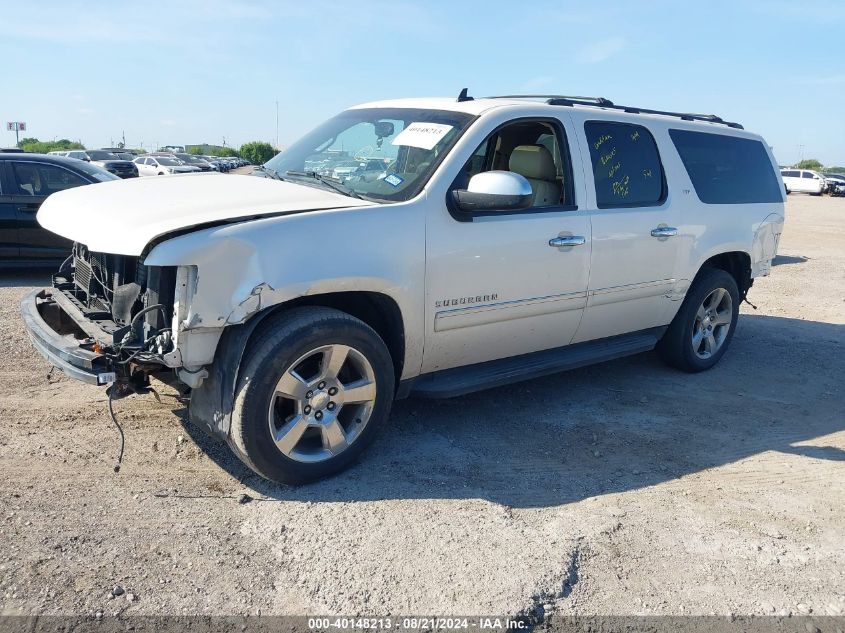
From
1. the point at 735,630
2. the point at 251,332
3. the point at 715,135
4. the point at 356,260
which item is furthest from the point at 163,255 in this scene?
the point at 715,135

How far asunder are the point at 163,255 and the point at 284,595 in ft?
5.00

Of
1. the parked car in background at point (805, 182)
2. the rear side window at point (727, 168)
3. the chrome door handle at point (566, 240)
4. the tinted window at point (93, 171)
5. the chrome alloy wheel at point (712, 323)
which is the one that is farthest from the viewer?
the parked car in background at point (805, 182)

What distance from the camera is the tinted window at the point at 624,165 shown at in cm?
489

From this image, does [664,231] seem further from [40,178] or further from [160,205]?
[40,178]

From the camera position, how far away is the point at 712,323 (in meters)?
6.13

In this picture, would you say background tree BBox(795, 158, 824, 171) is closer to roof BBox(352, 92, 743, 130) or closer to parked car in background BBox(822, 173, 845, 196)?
parked car in background BBox(822, 173, 845, 196)

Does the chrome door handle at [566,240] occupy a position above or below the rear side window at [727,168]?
below

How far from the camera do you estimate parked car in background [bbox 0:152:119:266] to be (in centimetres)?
838

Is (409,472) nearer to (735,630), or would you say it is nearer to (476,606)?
(476,606)

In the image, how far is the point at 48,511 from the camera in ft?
11.1

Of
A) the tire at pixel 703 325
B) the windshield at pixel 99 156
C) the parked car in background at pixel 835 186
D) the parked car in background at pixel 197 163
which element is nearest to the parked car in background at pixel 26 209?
the tire at pixel 703 325

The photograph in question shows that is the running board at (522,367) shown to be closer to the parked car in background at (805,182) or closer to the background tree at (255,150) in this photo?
the parked car in background at (805,182)

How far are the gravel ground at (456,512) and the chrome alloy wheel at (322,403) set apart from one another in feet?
0.75

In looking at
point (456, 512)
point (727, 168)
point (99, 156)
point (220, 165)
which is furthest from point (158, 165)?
point (456, 512)
